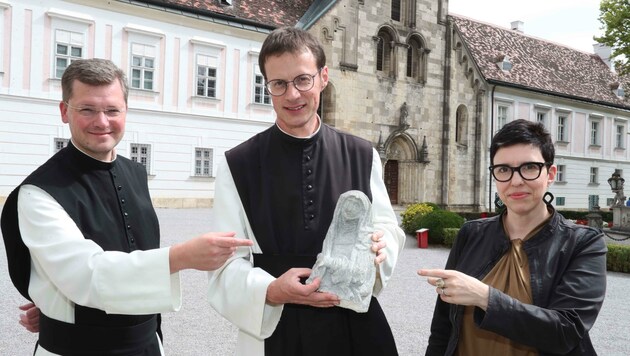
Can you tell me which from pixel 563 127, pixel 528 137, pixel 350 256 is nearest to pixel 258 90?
pixel 528 137

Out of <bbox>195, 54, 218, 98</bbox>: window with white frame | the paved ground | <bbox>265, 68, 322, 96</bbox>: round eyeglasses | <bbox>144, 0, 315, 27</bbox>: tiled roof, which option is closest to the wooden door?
<bbox>144, 0, 315, 27</bbox>: tiled roof

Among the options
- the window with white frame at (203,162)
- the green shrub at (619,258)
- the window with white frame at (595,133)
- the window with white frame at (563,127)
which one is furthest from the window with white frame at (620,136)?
the green shrub at (619,258)

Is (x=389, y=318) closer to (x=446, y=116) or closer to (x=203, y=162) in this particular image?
(x=203, y=162)

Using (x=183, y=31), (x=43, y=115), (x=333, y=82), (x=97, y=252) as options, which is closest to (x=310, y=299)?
(x=97, y=252)

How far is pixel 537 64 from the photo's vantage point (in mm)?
33969

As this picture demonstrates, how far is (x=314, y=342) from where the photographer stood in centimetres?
236

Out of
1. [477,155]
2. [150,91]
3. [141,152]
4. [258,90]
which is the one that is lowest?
[141,152]

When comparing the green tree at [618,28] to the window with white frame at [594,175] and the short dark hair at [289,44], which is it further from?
the short dark hair at [289,44]

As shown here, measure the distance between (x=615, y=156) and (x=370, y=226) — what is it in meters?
39.3

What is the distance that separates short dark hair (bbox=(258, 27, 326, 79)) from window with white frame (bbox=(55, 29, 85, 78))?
57.4 ft

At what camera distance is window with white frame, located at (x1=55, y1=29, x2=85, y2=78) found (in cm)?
1800

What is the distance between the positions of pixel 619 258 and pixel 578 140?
24982mm

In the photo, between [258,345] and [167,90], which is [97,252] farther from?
[167,90]

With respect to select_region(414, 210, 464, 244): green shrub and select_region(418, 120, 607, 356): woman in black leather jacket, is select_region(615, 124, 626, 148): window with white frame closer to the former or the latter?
select_region(414, 210, 464, 244): green shrub
